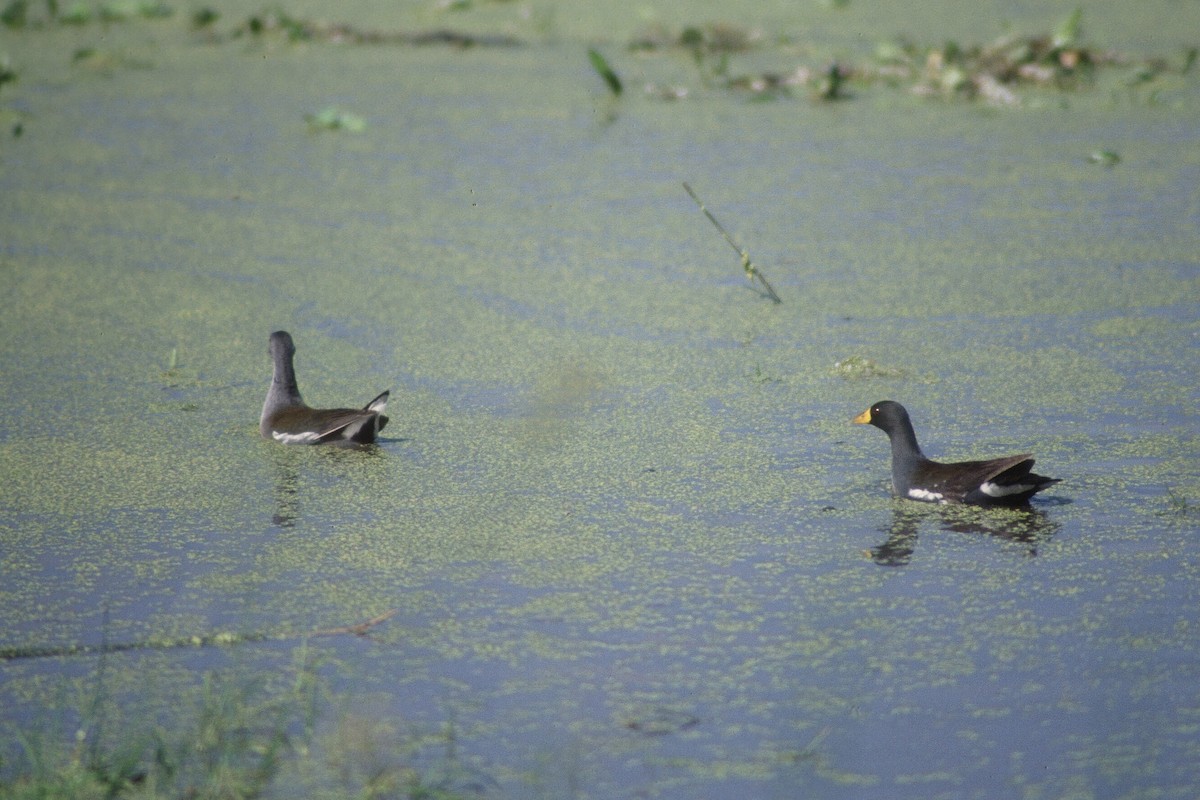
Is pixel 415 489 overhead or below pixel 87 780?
below

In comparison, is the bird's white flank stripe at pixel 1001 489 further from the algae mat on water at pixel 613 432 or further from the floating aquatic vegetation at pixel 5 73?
the floating aquatic vegetation at pixel 5 73

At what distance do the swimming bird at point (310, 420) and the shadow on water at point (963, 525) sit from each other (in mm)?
1250

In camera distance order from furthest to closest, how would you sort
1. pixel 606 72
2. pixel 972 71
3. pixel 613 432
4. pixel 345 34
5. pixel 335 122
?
pixel 345 34, pixel 972 71, pixel 606 72, pixel 335 122, pixel 613 432

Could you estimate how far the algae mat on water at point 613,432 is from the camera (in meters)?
2.27

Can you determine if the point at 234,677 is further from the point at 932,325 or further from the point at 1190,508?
the point at 932,325

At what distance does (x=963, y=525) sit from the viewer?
10.2 ft

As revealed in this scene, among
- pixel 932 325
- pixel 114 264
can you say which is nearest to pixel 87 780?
pixel 932 325

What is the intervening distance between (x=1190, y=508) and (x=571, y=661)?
1454 mm

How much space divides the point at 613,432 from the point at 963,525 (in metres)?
0.95

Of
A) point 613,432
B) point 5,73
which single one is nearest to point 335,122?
point 5,73

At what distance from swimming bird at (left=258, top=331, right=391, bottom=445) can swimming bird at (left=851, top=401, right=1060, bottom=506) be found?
1217mm

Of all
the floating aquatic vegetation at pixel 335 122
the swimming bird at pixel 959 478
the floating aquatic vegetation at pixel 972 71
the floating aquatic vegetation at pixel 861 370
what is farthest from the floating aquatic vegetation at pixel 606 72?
the swimming bird at pixel 959 478

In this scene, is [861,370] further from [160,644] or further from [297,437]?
[160,644]

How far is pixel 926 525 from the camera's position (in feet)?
10.1
